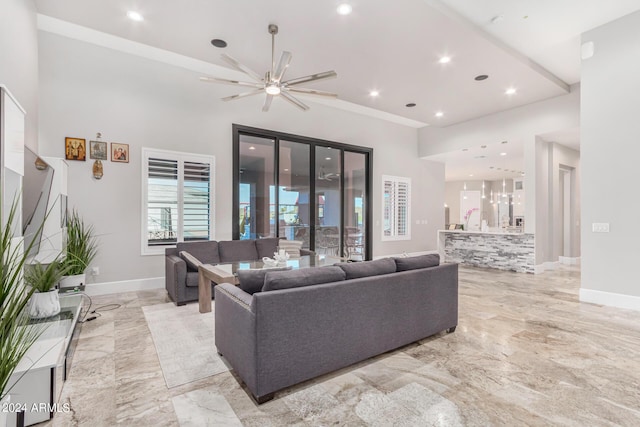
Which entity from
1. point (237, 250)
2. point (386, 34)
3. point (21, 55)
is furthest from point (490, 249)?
point (21, 55)

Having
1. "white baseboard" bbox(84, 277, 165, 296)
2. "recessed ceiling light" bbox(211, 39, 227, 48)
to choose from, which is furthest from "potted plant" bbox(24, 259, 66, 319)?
"recessed ceiling light" bbox(211, 39, 227, 48)

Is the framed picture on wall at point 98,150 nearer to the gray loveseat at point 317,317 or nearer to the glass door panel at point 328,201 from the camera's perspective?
the gray loveseat at point 317,317

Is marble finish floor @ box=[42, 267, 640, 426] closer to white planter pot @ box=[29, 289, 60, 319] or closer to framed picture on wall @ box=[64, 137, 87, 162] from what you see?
white planter pot @ box=[29, 289, 60, 319]

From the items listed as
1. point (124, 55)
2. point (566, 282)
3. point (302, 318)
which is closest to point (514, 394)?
point (302, 318)

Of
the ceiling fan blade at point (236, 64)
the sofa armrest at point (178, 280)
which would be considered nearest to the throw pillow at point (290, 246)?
the sofa armrest at point (178, 280)

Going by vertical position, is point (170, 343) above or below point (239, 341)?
below

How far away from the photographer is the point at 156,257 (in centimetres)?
495

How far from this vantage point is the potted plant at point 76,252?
368 centimetres

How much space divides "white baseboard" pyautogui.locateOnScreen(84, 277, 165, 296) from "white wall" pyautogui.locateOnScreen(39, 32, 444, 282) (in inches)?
3.6

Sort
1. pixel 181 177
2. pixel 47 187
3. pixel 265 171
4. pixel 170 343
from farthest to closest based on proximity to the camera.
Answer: pixel 265 171, pixel 181 177, pixel 47 187, pixel 170 343

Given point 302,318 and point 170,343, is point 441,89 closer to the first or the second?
point 302,318

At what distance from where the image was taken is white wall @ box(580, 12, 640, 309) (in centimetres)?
392

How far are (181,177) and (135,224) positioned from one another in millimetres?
1031

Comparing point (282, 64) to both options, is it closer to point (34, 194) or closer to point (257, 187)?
point (34, 194)
